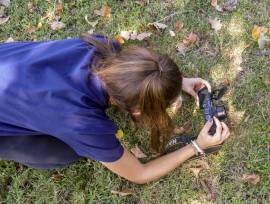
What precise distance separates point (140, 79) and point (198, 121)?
41.2 inches

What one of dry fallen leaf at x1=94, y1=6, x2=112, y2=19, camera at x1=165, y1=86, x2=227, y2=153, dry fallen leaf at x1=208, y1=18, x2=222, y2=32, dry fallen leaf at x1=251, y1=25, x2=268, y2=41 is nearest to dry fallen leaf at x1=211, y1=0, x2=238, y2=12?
dry fallen leaf at x1=208, y1=18, x2=222, y2=32

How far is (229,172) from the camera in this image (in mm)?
2740

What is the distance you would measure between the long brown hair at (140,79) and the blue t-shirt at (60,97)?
0.10m

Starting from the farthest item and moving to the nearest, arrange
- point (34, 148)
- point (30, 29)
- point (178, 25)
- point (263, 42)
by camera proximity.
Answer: point (30, 29), point (178, 25), point (263, 42), point (34, 148)

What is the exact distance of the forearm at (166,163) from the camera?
2.67m

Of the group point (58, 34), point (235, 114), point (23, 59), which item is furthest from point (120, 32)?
point (23, 59)

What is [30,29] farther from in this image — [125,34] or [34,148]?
[34,148]

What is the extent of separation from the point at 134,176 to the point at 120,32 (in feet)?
4.22

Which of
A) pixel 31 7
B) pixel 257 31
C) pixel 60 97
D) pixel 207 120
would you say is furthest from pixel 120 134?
pixel 31 7

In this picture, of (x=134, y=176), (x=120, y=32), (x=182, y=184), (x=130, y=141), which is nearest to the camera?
(x=134, y=176)

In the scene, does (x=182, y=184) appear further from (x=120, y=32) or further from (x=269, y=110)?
(x=120, y=32)

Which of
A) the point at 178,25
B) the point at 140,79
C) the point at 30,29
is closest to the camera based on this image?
the point at 140,79

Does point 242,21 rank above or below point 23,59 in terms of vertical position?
below

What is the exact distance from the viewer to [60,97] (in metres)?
2.10
